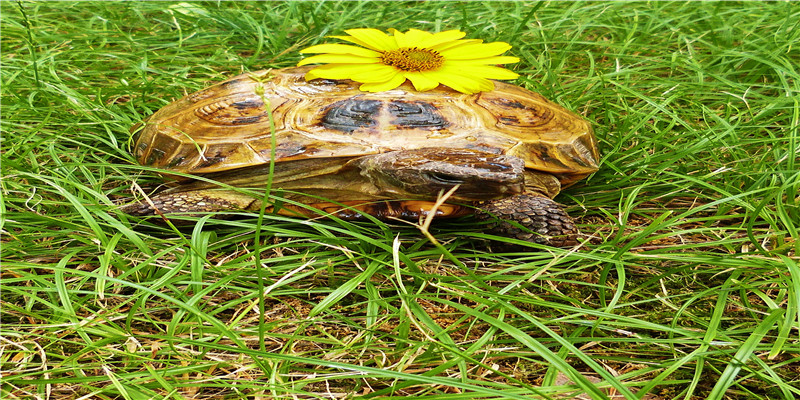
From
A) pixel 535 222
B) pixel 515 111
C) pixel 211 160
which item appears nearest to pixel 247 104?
pixel 211 160

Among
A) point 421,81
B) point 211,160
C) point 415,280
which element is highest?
point 421,81

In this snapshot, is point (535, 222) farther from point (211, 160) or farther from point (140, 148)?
point (140, 148)

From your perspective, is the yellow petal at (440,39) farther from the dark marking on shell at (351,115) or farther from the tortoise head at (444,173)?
the tortoise head at (444,173)

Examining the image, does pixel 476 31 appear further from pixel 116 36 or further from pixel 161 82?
pixel 116 36

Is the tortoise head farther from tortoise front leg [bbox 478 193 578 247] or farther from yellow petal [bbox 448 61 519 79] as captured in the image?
yellow petal [bbox 448 61 519 79]

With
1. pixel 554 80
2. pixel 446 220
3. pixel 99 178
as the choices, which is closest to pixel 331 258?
pixel 446 220

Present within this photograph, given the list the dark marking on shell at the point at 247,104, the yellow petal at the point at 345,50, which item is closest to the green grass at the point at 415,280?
the dark marking on shell at the point at 247,104
